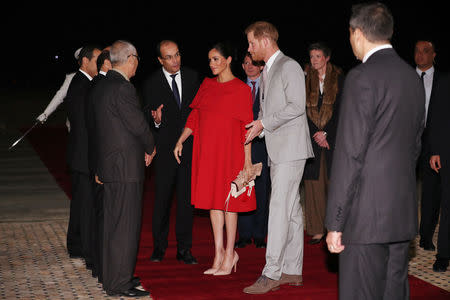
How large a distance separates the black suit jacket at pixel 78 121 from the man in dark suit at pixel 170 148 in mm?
598

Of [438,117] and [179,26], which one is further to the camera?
[179,26]

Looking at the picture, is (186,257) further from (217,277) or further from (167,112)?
(167,112)

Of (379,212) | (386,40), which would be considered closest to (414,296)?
(379,212)

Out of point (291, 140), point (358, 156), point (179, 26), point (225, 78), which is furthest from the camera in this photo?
point (179, 26)

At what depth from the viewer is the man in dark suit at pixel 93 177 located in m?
4.28

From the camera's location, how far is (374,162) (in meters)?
2.67

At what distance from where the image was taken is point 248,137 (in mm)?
4340

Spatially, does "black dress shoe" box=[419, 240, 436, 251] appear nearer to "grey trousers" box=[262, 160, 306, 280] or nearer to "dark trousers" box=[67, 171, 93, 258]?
"grey trousers" box=[262, 160, 306, 280]

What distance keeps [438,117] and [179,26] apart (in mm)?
31559

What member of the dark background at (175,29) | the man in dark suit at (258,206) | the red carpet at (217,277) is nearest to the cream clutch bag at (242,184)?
the red carpet at (217,277)

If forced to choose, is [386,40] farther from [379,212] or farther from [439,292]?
[439,292]

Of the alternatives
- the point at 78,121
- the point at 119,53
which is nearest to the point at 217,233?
the point at 78,121

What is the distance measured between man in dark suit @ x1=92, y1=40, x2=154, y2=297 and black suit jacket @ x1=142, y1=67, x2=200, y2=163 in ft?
2.80

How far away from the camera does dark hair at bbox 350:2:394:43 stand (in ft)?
8.87
